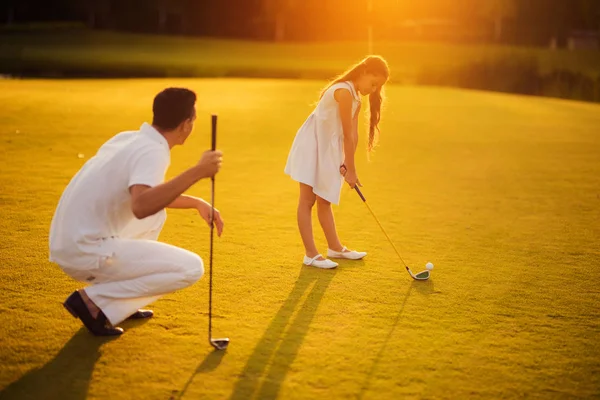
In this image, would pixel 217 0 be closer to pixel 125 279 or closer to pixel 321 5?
pixel 321 5

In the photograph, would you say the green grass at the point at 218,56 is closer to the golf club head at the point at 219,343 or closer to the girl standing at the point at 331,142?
the girl standing at the point at 331,142

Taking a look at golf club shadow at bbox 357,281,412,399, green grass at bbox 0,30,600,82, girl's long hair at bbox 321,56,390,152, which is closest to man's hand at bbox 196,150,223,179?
golf club shadow at bbox 357,281,412,399

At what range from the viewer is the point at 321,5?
54.8 m

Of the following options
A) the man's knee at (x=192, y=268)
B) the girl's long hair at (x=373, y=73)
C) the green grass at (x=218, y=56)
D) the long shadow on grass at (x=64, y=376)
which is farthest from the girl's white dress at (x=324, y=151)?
the green grass at (x=218, y=56)

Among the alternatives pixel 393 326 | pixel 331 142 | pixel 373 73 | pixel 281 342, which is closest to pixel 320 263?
pixel 331 142

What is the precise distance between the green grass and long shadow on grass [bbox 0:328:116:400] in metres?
27.4

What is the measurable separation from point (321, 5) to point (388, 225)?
1922 inches

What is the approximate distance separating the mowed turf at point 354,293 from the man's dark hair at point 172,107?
1.30 meters

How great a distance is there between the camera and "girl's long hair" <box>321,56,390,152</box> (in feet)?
19.7

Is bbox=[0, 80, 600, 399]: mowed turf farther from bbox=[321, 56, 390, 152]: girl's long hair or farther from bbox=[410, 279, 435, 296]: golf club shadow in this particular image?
bbox=[321, 56, 390, 152]: girl's long hair

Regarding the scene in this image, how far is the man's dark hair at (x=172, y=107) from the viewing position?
430 centimetres

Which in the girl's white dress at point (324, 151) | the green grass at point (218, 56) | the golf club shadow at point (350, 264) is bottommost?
the green grass at point (218, 56)

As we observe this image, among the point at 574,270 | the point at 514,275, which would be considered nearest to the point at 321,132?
the point at 514,275

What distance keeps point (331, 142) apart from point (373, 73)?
643mm
